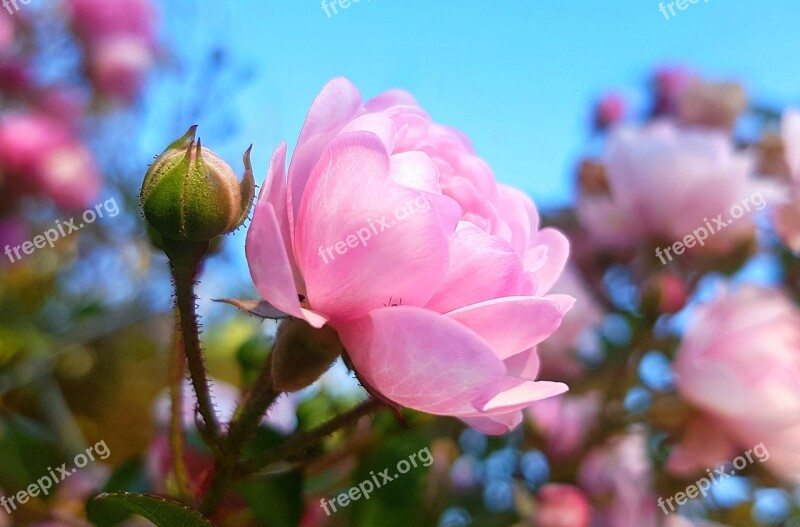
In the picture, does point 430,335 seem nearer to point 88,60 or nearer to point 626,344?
point 626,344

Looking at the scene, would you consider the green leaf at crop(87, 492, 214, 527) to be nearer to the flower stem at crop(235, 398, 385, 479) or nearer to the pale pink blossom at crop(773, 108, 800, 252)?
the flower stem at crop(235, 398, 385, 479)

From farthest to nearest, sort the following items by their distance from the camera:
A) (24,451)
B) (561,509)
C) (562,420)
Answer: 1. (562,420)
2. (561,509)
3. (24,451)

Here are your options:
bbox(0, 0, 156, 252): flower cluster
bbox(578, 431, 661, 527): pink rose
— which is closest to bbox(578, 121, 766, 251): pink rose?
bbox(578, 431, 661, 527): pink rose

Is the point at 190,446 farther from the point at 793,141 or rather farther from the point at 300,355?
the point at 793,141

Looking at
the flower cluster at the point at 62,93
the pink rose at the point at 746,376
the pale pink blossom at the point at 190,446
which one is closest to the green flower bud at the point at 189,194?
the pale pink blossom at the point at 190,446

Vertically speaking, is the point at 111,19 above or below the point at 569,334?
above

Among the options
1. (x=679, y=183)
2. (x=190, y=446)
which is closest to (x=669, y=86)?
(x=679, y=183)
